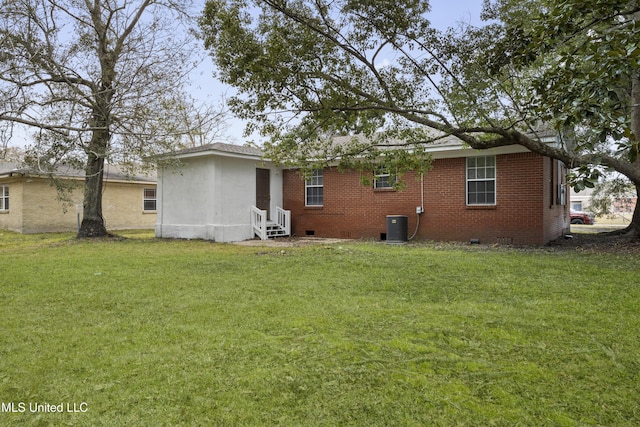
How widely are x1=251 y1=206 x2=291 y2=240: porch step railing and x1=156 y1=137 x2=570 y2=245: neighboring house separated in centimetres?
5

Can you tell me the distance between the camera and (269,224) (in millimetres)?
15789

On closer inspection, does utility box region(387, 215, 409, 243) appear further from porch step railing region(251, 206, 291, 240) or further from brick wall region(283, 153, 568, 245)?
porch step railing region(251, 206, 291, 240)

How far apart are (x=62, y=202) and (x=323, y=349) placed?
2043cm

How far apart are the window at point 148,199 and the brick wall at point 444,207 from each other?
35.0 ft

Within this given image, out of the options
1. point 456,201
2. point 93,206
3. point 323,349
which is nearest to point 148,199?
point 93,206

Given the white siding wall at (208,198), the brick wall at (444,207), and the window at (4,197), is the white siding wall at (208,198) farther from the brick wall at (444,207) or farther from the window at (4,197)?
the window at (4,197)

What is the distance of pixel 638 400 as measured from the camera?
2.66 m

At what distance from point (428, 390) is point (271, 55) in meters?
6.32

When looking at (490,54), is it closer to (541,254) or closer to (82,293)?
(541,254)

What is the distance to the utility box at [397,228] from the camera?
44.2 ft

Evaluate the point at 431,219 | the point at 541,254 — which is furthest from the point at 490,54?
the point at 431,219

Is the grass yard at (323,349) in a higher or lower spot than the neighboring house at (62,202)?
lower

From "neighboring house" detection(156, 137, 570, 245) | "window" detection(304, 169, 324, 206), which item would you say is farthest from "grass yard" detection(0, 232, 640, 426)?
"window" detection(304, 169, 324, 206)

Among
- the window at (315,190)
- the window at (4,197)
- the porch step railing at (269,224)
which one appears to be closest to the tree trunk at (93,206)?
the porch step railing at (269,224)
